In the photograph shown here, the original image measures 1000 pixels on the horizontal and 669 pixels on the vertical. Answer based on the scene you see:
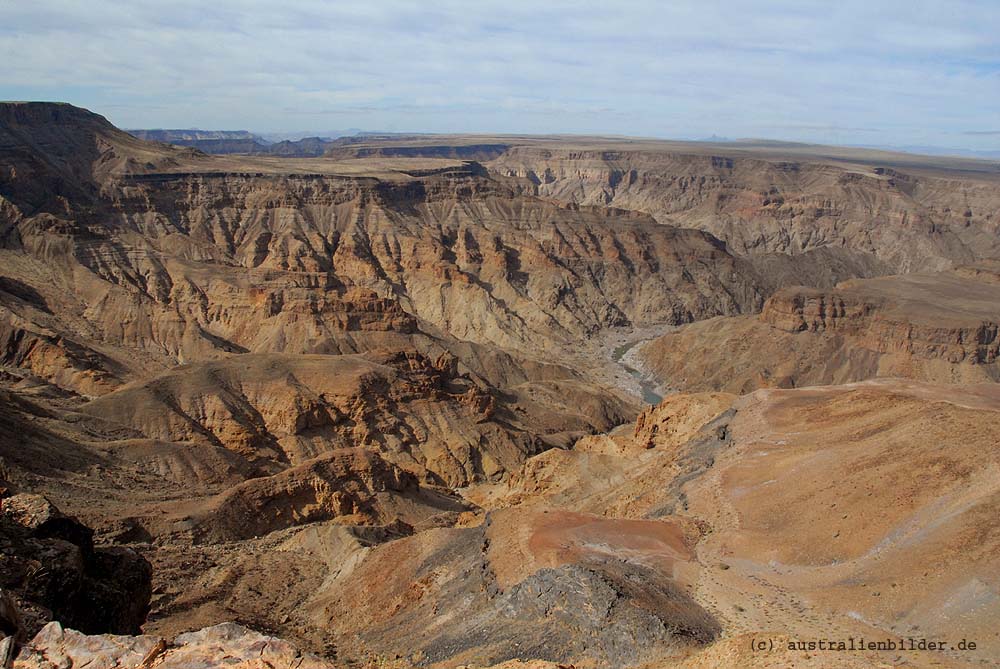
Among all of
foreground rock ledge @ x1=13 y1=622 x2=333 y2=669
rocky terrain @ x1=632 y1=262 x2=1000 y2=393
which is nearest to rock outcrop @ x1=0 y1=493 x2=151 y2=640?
foreground rock ledge @ x1=13 y1=622 x2=333 y2=669

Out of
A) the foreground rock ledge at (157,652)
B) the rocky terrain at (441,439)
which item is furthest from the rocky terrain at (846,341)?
the foreground rock ledge at (157,652)

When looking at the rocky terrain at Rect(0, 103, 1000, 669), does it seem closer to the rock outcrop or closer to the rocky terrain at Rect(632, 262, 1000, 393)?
the rock outcrop

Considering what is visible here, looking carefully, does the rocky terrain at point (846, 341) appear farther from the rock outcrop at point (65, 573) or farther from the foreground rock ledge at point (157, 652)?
the foreground rock ledge at point (157, 652)

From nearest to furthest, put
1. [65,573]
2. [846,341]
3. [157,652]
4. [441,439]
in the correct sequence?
[157,652] → [65,573] → [441,439] → [846,341]

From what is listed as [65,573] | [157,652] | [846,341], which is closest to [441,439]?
[65,573]

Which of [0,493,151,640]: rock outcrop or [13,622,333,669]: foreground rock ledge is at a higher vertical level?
[13,622,333,669]: foreground rock ledge

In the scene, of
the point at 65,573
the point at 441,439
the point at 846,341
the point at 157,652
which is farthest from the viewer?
the point at 846,341

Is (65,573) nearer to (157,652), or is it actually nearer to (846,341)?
(157,652)

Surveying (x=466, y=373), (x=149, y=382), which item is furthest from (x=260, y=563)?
(x=466, y=373)

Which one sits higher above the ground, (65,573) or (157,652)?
(157,652)
